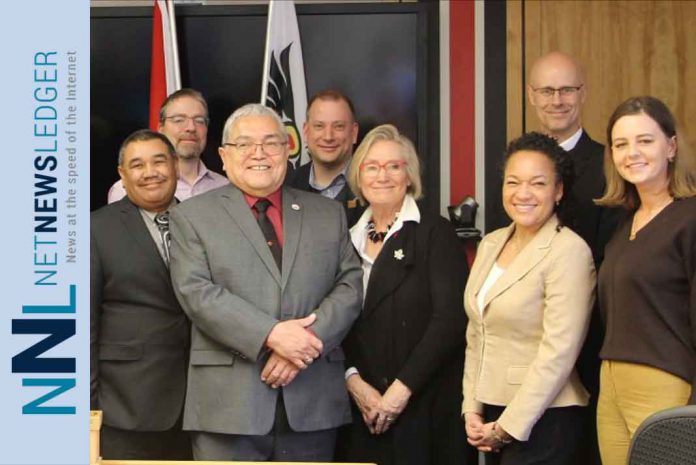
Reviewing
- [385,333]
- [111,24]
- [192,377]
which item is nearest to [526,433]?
[385,333]

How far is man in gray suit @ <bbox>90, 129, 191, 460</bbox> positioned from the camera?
3.77m

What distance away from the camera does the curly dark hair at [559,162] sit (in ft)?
11.9

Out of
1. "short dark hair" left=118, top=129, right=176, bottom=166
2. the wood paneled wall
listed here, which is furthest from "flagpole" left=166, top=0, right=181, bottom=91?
the wood paneled wall

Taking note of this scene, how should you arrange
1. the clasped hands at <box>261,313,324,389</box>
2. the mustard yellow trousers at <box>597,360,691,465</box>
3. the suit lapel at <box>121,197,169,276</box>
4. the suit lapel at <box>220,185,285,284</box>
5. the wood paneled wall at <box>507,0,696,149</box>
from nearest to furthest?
the mustard yellow trousers at <box>597,360,691,465</box> < the clasped hands at <box>261,313,324,389</box> < the suit lapel at <box>220,185,285,284</box> < the suit lapel at <box>121,197,169,276</box> < the wood paneled wall at <box>507,0,696,149</box>

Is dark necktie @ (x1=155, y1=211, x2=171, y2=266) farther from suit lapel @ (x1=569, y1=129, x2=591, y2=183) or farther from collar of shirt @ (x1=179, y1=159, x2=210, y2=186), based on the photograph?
suit lapel @ (x1=569, y1=129, x2=591, y2=183)

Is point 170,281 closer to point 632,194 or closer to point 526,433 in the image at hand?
point 526,433

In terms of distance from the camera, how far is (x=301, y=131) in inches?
196

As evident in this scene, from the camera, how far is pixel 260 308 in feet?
11.7

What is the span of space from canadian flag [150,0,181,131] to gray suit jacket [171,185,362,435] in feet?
4.68

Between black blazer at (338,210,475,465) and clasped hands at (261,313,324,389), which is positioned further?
black blazer at (338,210,475,465)

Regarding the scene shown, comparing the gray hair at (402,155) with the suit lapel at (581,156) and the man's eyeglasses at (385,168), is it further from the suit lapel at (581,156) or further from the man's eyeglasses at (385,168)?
the suit lapel at (581,156)

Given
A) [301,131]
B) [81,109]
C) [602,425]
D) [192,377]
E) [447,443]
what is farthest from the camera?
[301,131]

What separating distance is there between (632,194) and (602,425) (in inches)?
26.3

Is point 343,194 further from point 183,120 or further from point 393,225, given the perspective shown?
point 183,120
